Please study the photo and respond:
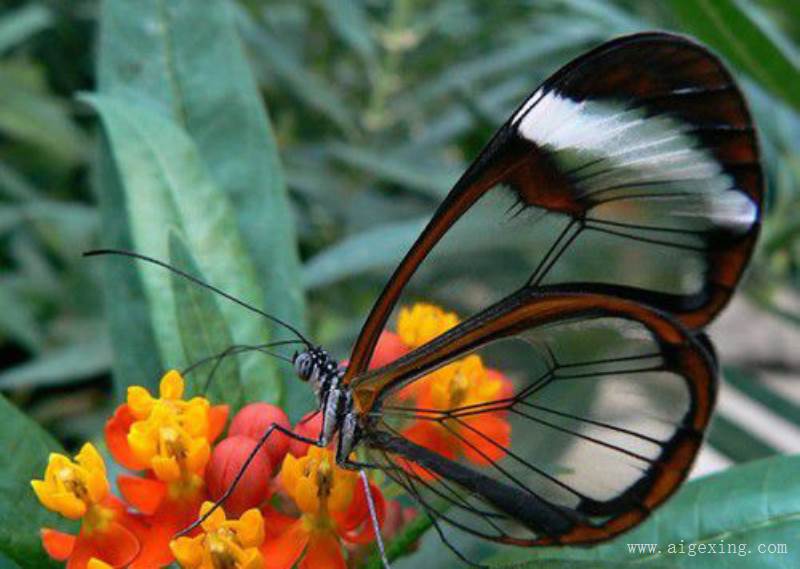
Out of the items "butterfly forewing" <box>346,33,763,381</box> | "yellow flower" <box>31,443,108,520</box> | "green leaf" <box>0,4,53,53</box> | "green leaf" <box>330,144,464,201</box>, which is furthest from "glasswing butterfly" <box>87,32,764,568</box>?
"green leaf" <box>0,4,53,53</box>

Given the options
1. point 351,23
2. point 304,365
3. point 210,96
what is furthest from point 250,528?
point 351,23

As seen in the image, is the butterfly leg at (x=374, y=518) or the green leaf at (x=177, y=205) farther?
the green leaf at (x=177, y=205)

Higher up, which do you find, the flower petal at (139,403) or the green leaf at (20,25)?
the green leaf at (20,25)

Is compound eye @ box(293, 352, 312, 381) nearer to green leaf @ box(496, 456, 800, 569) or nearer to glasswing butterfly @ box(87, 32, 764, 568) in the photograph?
glasswing butterfly @ box(87, 32, 764, 568)

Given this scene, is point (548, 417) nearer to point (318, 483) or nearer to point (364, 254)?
point (318, 483)

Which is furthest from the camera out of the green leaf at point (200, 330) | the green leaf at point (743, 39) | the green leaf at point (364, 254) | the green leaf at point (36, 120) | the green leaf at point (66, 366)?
the green leaf at point (36, 120)

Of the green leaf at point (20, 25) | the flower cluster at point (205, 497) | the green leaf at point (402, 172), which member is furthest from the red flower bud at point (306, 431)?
the green leaf at point (20, 25)

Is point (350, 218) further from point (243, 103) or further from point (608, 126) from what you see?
point (608, 126)

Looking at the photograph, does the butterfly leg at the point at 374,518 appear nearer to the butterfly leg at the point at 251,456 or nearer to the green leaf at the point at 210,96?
the butterfly leg at the point at 251,456
